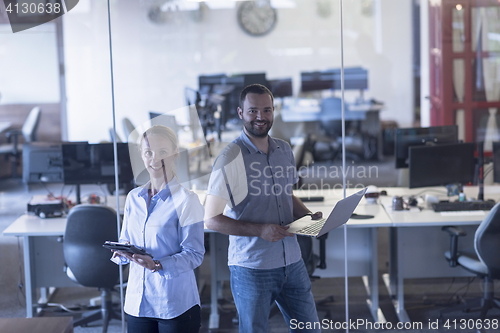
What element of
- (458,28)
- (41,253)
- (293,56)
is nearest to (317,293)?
(41,253)

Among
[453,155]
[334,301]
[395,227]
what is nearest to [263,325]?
[334,301]

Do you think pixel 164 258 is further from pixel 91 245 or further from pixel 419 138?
pixel 419 138

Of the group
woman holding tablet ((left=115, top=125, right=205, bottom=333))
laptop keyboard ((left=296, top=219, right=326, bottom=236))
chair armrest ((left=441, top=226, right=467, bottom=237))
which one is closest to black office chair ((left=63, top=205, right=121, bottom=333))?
woman holding tablet ((left=115, top=125, right=205, bottom=333))

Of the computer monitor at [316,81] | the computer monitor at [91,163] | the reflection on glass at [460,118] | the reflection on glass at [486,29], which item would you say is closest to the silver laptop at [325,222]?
the computer monitor at [91,163]

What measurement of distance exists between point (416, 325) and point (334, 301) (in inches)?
21.2

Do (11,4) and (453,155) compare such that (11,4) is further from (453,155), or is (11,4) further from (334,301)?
(453,155)

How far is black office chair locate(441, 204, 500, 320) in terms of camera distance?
3.30 metres

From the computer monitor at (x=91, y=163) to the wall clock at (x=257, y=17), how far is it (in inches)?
232

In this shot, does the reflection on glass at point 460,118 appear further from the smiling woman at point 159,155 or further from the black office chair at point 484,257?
the smiling woman at point 159,155

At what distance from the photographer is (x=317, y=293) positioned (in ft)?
10.8

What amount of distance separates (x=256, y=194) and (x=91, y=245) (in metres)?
1.37

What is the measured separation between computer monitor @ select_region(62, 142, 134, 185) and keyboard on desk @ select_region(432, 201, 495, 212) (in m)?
2.17

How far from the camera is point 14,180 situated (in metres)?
3.52

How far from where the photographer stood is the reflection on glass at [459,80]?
5.11m
